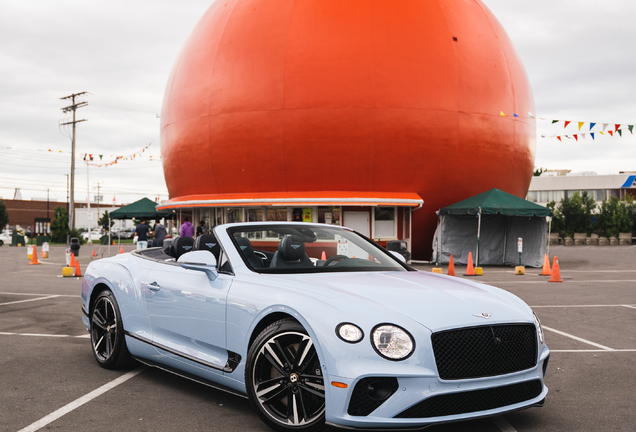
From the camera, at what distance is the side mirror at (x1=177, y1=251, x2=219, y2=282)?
480 cm

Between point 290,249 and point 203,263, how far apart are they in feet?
2.39

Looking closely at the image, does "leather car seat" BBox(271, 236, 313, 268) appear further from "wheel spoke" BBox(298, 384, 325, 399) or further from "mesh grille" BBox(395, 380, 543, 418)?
"mesh grille" BBox(395, 380, 543, 418)

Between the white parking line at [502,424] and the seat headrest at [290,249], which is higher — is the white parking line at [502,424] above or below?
below

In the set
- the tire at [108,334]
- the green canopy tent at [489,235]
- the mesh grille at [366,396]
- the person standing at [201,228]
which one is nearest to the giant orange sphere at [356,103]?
the green canopy tent at [489,235]

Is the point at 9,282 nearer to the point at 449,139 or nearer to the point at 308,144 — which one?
the point at 308,144

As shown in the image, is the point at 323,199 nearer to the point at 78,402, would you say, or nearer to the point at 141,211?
the point at 141,211

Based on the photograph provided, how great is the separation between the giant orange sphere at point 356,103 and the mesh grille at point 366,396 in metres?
19.4

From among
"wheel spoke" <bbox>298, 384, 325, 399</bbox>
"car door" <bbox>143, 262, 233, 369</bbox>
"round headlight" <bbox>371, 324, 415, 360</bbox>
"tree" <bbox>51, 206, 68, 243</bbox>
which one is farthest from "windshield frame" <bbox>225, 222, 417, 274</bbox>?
"tree" <bbox>51, 206, 68, 243</bbox>

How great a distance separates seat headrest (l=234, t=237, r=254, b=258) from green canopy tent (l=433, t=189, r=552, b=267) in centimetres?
1806

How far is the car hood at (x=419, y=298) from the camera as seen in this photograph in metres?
3.83

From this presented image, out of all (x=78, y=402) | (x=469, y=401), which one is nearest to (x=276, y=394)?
(x=469, y=401)

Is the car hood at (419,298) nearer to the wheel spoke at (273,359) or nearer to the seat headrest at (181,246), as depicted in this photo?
the wheel spoke at (273,359)

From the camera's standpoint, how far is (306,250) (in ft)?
17.4

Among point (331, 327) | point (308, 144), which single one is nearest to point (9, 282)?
point (308, 144)
